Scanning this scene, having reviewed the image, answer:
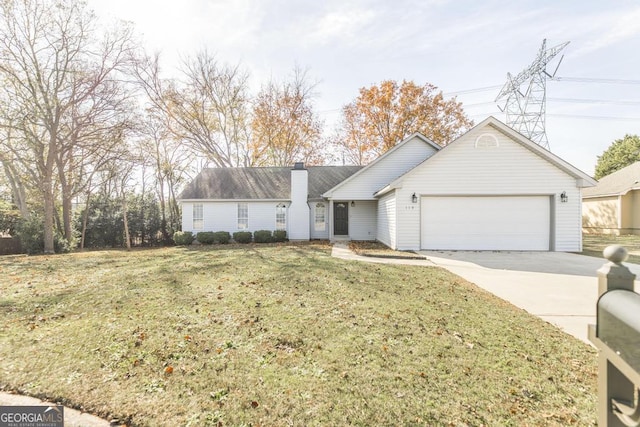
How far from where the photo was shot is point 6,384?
278 centimetres

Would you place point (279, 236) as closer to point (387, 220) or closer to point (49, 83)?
point (387, 220)

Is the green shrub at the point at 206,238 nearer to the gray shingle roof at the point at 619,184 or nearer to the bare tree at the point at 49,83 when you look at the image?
the bare tree at the point at 49,83

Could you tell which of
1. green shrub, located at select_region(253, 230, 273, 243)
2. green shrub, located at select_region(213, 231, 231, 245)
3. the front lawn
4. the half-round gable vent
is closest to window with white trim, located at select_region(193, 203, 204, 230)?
green shrub, located at select_region(213, 231, 231, 245)

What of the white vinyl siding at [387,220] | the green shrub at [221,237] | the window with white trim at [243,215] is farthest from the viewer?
the window with white trim at [243,215]

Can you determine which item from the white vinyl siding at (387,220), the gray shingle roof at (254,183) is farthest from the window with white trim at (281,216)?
the white vinyl siding at (387,220)

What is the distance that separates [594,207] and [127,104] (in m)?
33.5

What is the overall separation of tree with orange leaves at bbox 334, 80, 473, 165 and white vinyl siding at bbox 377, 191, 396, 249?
1153cm

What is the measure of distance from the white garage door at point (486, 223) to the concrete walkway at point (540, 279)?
57cm

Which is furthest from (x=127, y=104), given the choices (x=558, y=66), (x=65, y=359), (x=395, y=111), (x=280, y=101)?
(x=558, y=66)

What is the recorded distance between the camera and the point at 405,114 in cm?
2456

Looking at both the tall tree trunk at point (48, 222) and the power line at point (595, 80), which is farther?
the power line at point (595, 80)

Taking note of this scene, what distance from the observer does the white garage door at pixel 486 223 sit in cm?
1191

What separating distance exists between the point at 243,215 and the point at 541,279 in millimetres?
14898
